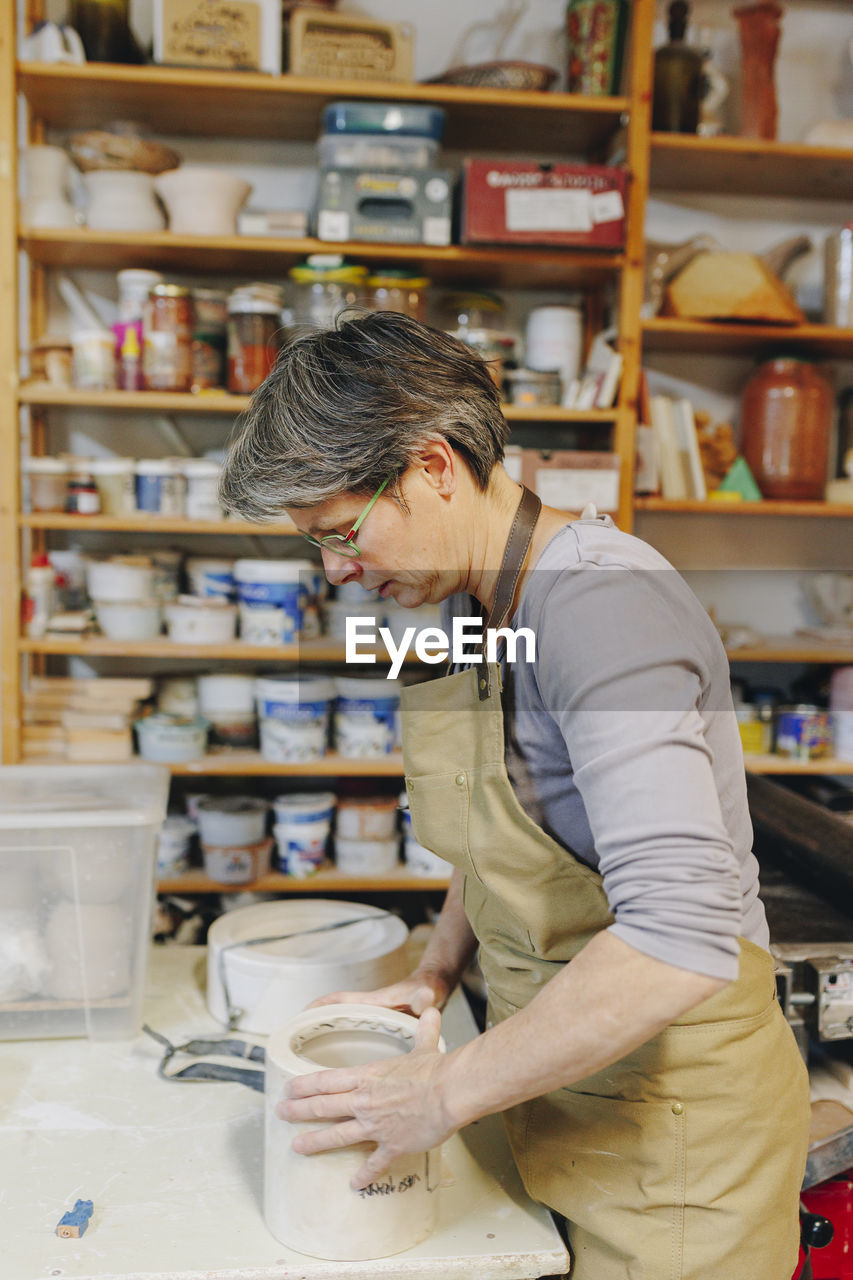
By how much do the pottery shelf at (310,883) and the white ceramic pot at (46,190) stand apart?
1.61 m

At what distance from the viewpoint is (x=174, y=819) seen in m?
2.59

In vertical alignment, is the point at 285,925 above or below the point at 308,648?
below

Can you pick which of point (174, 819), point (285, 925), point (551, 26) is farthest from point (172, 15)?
point (285, 925)

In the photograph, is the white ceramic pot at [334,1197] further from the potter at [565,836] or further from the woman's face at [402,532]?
the woman's face at [402,532]

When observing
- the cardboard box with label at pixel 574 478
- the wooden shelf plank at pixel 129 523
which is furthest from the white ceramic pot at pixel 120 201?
the cardboard box with label at pixel 574 478

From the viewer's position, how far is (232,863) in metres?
2.53

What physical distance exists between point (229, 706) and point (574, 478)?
1.03 m

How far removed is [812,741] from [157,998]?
6.32 ft

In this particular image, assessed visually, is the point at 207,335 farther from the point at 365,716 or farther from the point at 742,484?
the point at 742,484

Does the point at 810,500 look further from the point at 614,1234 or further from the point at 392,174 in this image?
the point at 614,1234

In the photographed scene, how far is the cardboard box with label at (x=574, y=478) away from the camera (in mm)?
2477

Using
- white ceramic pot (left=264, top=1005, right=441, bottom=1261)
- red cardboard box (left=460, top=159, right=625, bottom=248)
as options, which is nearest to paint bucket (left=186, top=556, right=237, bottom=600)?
red cardboard box (left=460, top=159, right=625, bottom=248)

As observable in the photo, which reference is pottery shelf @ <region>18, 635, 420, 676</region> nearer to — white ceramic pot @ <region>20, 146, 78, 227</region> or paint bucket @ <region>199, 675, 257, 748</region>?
paint bucket @ <region>199, 675, 257, 748</region>

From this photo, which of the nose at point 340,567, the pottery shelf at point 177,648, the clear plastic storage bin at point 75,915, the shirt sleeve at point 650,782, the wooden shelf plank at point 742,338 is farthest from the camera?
the wooden shelf plank at point 742,338
